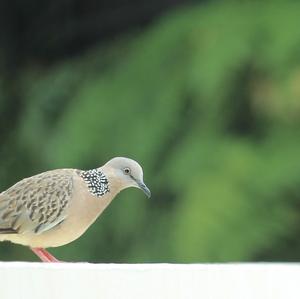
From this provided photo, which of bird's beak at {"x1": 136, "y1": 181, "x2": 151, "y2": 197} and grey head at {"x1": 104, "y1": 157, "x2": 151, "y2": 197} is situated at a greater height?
grey head at {"x1": 104, "y1": 157, "x2": 151, "y2": 197}

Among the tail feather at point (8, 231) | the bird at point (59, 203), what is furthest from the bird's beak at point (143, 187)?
the tail feather at point (8, 231)

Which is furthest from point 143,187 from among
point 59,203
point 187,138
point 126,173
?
point 187,138

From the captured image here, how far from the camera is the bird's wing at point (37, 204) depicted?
1.97m

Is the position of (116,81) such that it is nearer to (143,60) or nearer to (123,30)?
(143,60)

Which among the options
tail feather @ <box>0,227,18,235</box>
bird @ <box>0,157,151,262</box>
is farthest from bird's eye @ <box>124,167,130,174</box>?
tail feather @ <box>0,227,18,235</box>

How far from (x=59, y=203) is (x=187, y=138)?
2.19m

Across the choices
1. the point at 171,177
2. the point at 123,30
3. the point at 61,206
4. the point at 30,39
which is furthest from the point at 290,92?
the point at 61,206

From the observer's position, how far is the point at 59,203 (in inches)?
78.4

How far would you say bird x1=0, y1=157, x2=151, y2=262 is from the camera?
6.37ft

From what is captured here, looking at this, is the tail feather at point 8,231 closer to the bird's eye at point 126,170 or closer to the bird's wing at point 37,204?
the bird's wing at point 37,204
